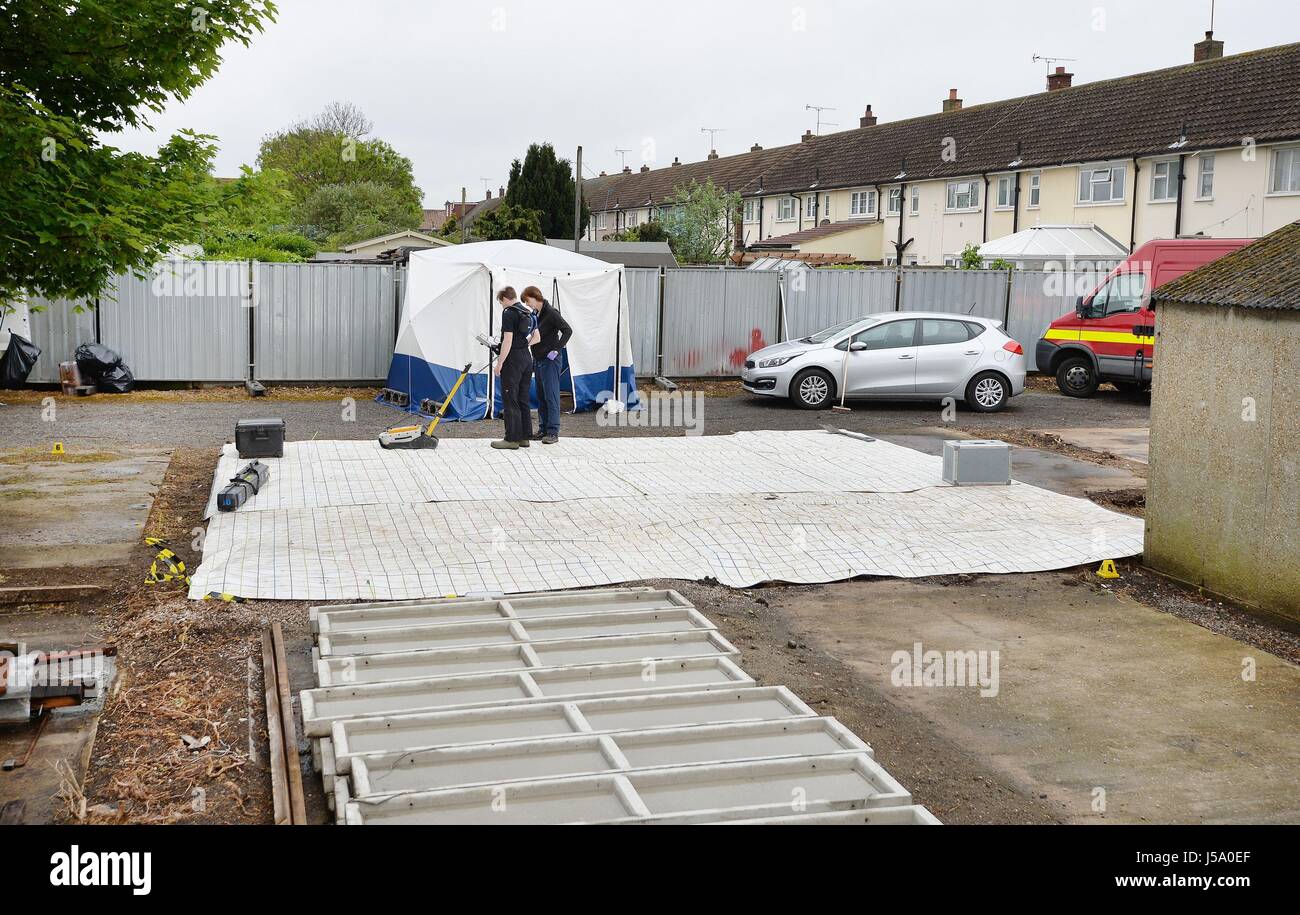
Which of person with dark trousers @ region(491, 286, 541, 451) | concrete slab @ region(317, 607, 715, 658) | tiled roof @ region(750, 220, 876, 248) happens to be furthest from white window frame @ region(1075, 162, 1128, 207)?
concrete slab @ region(317, 607, 715, 658)

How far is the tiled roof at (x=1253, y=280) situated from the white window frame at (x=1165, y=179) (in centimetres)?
2535

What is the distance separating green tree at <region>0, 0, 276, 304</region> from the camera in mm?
8711

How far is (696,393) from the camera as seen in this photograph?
71.3 feet

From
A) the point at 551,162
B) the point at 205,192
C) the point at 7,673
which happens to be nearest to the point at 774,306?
the point at 205,192

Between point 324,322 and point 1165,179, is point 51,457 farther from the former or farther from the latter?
point 1165,179

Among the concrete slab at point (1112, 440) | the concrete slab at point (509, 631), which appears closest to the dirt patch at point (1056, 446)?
the concrete slab at point (1112, 440)

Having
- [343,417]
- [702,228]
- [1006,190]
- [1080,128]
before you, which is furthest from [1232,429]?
[702,228]

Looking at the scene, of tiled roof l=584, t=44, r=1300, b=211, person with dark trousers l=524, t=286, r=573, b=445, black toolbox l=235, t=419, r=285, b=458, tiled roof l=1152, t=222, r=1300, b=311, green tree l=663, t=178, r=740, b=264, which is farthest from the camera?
green tree l=663, t=178, r=740, b=264

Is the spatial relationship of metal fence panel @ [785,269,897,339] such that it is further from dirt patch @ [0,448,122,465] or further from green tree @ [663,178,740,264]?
green tree @ [663,178,740,264]

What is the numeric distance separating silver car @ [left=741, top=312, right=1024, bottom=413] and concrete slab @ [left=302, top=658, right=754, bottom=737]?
12.9 metres

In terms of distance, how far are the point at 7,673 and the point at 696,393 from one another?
16.1m

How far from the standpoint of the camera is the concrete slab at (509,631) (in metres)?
7.37

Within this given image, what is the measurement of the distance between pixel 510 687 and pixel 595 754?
1.06m

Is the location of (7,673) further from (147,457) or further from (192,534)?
(147,457)
